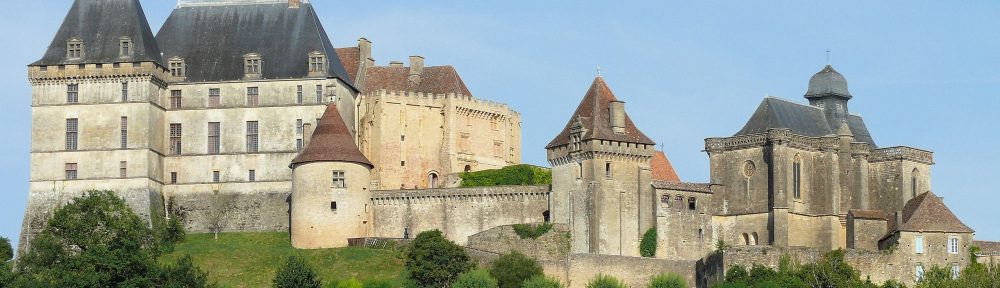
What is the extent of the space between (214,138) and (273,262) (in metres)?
10.3

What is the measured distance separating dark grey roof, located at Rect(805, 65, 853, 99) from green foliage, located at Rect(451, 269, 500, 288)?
2251cm

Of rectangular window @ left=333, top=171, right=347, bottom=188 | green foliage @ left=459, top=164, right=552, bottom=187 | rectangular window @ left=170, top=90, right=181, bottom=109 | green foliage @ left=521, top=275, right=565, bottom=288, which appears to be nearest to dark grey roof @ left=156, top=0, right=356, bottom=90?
rectangular window @ left=170, top=90, right=181, bottom=109

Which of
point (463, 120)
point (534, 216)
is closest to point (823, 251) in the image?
point (534, 216)

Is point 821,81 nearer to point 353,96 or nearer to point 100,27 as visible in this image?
point 353,96

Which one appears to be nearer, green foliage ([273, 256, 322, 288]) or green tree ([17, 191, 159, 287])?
green tree ([17, 191, 159, 287])

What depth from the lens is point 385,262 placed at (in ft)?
309

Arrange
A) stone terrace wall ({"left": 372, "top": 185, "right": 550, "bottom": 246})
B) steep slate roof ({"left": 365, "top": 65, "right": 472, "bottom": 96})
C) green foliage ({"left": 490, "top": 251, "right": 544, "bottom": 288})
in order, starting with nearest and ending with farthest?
green foliage ({"left": 490, "top": 251, "right": 544, "bottom": 288}) → stone terrace wall ({"left": 372, "top": 185, "right": 550, "bottom": 246}) → steep slate roof ({"left": 365, "top": 65, "right": 472, "bottom": 96})

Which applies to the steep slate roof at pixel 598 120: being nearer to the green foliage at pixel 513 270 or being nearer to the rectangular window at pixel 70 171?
the green foliage at pixel 513 270

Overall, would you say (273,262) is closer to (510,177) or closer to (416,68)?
(510,177)

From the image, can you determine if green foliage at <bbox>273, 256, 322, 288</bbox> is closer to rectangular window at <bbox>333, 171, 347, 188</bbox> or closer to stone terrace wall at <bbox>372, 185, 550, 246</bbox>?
rectangular window at <bbox>333, 171, 347, 188</bbox>

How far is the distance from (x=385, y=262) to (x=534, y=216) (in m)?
7.77

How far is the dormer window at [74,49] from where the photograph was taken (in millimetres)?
102262

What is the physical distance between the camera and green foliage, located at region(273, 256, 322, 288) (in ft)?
289

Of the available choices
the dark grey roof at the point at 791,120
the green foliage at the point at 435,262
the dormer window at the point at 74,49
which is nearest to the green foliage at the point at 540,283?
the green foliage at the point at 435,262
